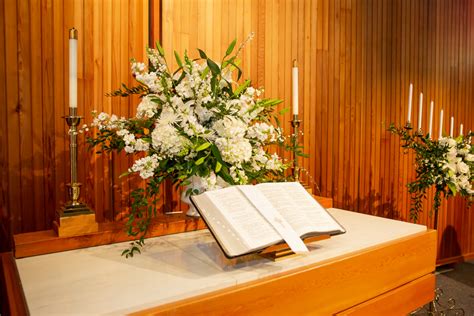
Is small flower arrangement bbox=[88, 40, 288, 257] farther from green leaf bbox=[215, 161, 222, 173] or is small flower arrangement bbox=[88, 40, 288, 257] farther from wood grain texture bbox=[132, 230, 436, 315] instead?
wood grain texture bbox=[132, 230, 436, 315]

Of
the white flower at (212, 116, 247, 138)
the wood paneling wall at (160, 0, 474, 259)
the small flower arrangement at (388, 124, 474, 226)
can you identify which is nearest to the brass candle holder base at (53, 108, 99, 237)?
the white flower at (212, 116, 247, 138)

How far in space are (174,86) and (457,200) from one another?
3.48 meters

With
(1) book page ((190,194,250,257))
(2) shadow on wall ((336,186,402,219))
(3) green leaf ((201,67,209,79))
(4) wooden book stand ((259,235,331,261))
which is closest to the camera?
(1) book page ((190,194,250,257))

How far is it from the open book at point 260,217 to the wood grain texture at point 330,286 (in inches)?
4.4

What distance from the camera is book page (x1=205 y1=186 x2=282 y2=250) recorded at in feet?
4.05

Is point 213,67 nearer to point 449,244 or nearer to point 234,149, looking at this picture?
point 234,149

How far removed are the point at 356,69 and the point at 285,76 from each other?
2.53ft

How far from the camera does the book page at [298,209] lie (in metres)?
1.40

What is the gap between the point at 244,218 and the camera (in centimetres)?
130

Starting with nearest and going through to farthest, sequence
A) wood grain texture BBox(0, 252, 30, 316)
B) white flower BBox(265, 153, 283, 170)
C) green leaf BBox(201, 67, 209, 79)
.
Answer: wood grain texture BBox(0, 252, 30, 316), green leaf BBox(201, 67, 209, 79), white flower BBox(265, 153, 283, 170)

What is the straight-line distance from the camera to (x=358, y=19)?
3168 mm

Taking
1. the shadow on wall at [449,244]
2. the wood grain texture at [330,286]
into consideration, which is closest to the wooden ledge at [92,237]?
the wood grain texture at [330,286]

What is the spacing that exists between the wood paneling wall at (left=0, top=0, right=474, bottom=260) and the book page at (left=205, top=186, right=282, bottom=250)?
97cm

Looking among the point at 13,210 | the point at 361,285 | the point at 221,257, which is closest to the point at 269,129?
the point at 221,257
